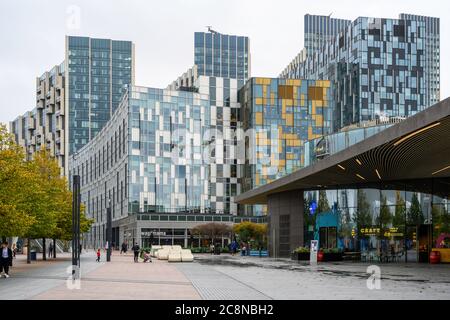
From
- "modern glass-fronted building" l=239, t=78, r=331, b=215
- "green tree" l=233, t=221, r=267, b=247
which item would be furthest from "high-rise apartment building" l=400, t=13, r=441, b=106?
"green tree" l=233, t=221, r=267, b=247

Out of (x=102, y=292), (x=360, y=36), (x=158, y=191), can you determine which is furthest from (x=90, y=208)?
(x=102, y=292)

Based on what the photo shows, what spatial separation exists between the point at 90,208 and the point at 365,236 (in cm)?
10744

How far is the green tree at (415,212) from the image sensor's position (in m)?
46.8

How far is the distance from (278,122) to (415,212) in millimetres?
75060

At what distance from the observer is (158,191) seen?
113 m

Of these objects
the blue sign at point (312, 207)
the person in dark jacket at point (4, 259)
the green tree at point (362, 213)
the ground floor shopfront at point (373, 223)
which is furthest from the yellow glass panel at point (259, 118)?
the person in dark jacket at point (4, 259)

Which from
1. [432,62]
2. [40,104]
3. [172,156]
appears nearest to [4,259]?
[172,156]

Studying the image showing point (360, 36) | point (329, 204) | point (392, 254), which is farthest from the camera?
point (360, 36)

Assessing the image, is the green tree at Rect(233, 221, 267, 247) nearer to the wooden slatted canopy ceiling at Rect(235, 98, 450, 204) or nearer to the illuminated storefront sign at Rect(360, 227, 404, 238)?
the wooden slatted canopy ceiling at Rect(235, 98, 450, 204)

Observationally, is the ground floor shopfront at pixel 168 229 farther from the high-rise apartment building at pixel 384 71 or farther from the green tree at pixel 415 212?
the high-rise apartment building at pixel 384 71

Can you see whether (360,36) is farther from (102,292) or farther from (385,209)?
(102,292)

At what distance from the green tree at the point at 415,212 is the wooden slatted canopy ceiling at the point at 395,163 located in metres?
0.73

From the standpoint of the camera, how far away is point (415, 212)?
47.0 m

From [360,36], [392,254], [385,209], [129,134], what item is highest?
[360,36]
